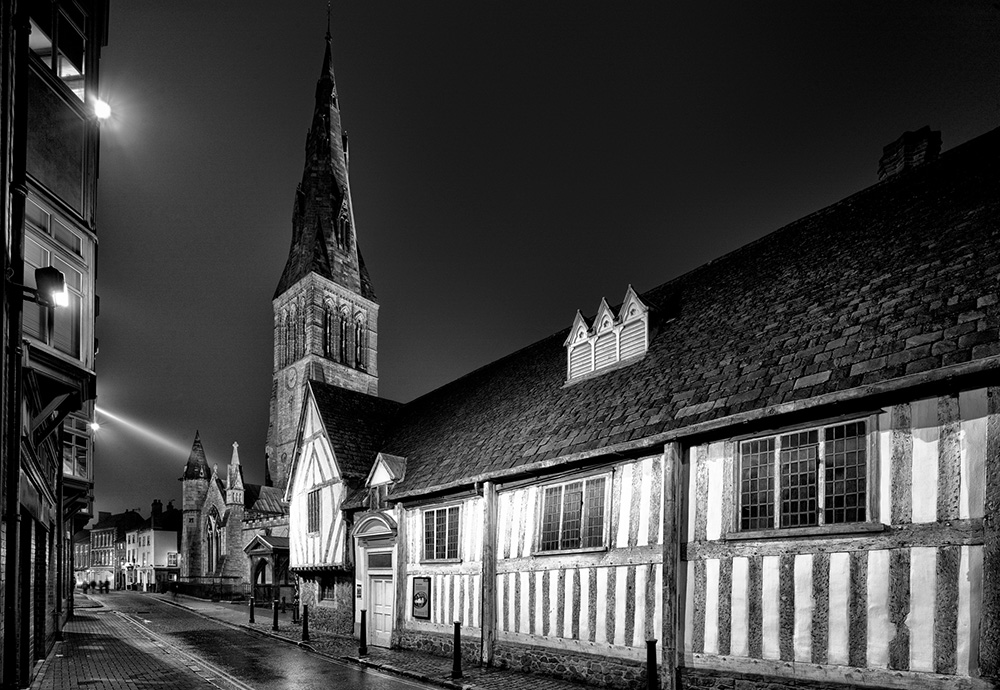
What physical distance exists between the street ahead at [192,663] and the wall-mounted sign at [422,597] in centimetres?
220

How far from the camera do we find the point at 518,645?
13.0 metres

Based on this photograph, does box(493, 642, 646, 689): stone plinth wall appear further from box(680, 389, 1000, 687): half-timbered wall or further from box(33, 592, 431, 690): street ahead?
box(33, 592, 431, 690): street ahead

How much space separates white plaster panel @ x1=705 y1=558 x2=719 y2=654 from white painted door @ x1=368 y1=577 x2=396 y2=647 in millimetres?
9723

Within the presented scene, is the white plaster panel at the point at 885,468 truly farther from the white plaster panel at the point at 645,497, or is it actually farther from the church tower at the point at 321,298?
the church tower at the point at 321,298

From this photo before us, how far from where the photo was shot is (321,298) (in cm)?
5562

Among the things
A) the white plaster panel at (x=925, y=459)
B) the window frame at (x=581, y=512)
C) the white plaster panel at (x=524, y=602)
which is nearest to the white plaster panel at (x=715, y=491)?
the window frame at (x=581, y=512)

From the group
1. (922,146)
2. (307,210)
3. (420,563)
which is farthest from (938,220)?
(307,210)

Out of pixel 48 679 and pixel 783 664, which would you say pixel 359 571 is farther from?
pixel 783 664

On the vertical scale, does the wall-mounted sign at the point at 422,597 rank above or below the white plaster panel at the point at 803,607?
below

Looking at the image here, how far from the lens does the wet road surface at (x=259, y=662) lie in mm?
12438

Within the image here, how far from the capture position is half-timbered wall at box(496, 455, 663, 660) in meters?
10.8

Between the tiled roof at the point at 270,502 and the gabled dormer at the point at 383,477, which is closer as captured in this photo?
the gabled dormer at the point at 383,477

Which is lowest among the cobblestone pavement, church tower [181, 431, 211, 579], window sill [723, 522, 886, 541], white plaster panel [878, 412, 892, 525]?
church tower [181, 431, 211, 579]

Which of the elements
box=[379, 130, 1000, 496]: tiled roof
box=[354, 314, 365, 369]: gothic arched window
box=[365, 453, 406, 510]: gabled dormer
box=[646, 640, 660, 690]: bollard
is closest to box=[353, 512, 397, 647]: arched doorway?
box=[365, 453, 406, 510]: gabled dormer
